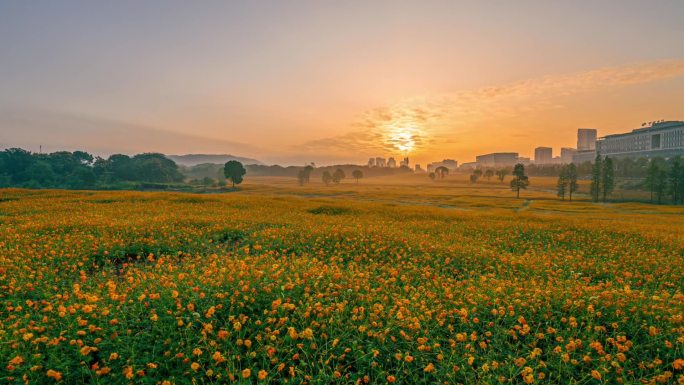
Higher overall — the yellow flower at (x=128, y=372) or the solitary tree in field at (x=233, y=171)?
the solitary tree in field at (x=233, y=171)

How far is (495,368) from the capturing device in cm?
448

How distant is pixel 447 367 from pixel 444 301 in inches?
92.1

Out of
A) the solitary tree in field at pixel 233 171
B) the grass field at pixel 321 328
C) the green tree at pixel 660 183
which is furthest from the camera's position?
the solitary tree in field at pixel 233 171

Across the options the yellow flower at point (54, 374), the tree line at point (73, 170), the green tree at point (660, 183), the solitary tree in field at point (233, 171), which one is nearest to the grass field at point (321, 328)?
the yellow flower at point (54, 374)

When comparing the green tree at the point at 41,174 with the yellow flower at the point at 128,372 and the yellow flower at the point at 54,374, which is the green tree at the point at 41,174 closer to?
the yellow flower at the point at 54,374

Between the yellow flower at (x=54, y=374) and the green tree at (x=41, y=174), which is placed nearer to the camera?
the yellow flower at (x=54, y=374)

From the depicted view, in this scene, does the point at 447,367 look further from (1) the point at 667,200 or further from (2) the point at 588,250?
(1) the point at 667,200

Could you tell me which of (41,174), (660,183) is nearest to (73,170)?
(41,174)

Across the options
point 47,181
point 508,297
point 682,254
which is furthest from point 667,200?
point 47,181

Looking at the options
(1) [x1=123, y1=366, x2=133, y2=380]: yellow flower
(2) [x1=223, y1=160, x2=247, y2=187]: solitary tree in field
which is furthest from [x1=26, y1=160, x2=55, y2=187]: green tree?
(1) [x1=123, y1=366, x2=133, y2=380]: yellow flower

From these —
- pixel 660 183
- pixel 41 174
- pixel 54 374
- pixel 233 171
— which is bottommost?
pixel 54 374

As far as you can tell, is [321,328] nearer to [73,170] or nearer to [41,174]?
[41,174]

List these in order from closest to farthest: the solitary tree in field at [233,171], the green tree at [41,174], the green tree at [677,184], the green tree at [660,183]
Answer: the green tree at [677,184]
the green tree at [660,183]
the green tree at [41,174]
the solitary tree in field at [233,171]

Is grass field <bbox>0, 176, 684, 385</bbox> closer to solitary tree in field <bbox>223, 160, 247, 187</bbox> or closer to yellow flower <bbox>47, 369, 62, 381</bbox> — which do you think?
yellow flower <bbox>47, 369, 62, 381</bbox>
